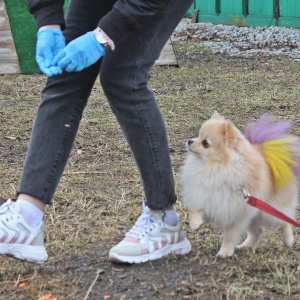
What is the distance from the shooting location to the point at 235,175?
2.65 metres

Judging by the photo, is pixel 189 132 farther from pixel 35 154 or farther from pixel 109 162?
pixel 35 154

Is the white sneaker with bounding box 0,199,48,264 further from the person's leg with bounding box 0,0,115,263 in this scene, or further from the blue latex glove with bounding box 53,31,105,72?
the blue latex glove with bounding box 53,31,105,72

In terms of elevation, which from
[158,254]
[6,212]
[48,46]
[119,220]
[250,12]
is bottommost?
[250,12]

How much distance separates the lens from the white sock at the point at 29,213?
2.63 metres

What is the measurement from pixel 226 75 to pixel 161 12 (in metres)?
5.53

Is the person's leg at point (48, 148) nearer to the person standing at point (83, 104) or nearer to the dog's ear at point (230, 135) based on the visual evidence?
the person standing at point (83, 104)

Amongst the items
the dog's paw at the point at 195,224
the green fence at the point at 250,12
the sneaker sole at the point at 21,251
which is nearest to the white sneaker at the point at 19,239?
the sneaker sole at the point at 21,251

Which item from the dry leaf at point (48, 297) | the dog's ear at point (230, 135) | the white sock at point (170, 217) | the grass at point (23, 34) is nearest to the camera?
the dry leaf at point (48, 297)

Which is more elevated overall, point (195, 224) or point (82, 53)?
point (82, 53)

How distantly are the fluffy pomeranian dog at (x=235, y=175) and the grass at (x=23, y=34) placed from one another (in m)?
5.82

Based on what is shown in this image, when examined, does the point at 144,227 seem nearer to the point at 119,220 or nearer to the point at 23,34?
the point at 119,220

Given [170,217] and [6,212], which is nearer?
[6,212]

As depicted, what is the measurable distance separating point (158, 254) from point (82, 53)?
32.1 inches

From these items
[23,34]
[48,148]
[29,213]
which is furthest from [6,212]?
[23,34]
